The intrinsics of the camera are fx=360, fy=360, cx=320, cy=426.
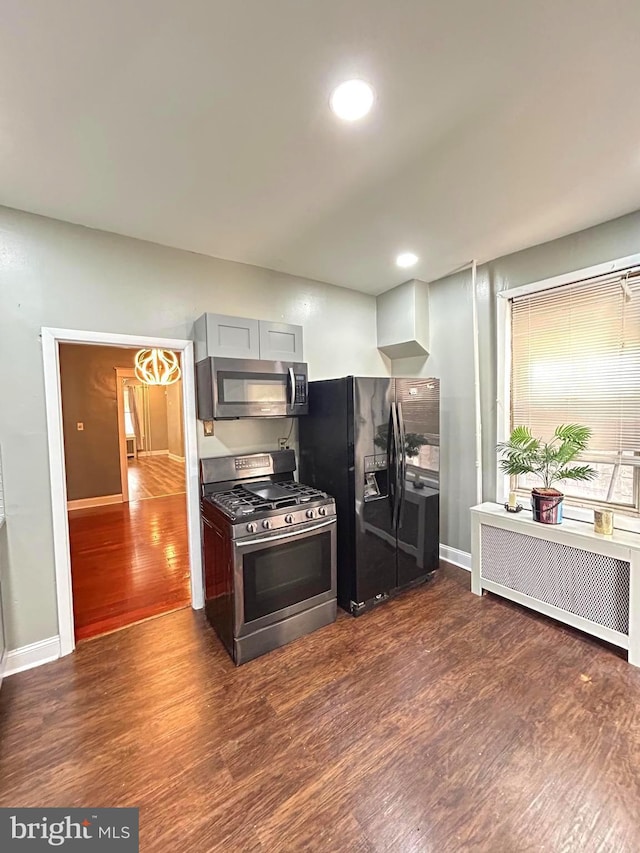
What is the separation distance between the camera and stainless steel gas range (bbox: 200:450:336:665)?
7.29ft

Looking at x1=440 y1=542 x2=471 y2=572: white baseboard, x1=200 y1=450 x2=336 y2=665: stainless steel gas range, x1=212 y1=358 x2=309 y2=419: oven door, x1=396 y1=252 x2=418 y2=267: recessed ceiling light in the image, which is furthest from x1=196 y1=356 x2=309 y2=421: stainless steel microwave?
x1=440 y1=542 x2=471 y2=572: white baseboard

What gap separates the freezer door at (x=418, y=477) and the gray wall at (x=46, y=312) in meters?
1.50

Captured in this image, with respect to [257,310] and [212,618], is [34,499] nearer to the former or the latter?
[212,618]

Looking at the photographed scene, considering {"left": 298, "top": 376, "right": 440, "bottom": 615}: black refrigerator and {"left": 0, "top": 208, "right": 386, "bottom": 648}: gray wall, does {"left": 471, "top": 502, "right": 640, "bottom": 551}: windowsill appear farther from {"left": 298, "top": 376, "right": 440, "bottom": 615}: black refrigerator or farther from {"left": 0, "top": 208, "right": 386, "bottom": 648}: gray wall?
{"left": 0, "top": 208, "right": 386, "bottom": 648}: gray wall

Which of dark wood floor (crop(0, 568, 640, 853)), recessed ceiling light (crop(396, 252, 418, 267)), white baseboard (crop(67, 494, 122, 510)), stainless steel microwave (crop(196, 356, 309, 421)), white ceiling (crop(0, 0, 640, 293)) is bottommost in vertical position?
dark wood floor (crop(0, 568, 640, 853))

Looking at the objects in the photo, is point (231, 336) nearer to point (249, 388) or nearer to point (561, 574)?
point (249, 388)

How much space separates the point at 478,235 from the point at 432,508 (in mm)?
2177

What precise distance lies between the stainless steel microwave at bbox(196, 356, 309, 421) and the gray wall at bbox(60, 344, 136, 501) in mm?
4195

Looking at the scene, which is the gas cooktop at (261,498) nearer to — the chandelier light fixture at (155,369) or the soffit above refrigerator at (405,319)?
the soffit above refrigerator at (405,319)

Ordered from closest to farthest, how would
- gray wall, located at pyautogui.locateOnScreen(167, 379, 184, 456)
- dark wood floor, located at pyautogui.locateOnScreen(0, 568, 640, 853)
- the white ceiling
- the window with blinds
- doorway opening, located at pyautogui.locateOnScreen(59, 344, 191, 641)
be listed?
the white ceiling → dark wood floor, located at pyautogui.locateOnScreen(0, 568, 640, 853) → the window with blinds → doorway opening, located at pyautogui.locateOnScreen(59, 344, 191, 641) → gray wall, located at pyautogui.locateOnScreen(167, 379, 184, 456)

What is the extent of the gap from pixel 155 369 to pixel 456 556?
4.82 meters

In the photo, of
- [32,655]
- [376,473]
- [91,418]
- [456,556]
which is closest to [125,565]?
[32,655]

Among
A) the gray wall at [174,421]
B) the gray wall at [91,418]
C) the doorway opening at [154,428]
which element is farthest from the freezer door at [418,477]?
the gray wall at [174,421]

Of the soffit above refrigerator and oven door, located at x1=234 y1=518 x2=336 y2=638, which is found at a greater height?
the soffit above refrigerator
